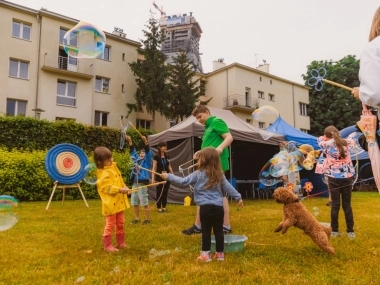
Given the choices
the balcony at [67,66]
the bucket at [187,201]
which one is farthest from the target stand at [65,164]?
the balcony at [67,66]

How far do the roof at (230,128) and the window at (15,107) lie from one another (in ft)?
43.4

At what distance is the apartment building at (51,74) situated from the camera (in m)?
20.5

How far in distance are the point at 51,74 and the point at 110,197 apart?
20336 mm

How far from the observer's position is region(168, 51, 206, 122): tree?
2612cm

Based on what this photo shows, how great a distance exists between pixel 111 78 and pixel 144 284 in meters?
23.5

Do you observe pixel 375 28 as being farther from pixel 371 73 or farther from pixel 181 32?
pixel 181 32

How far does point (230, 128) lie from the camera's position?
34.8 feet

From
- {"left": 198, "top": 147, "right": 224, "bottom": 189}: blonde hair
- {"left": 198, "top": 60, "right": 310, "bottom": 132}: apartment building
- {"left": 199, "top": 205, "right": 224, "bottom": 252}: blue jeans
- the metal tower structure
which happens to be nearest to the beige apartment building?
{"left": 198, "top": 60, "right": 310, "bottom": 132}: apartment building

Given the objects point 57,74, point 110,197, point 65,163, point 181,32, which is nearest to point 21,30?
point 57,74

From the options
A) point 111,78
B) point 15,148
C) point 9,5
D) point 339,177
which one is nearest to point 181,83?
point 111,78

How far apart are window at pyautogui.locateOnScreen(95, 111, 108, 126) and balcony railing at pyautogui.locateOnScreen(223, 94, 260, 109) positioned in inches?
442

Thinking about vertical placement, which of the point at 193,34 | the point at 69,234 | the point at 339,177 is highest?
the point at 193,34

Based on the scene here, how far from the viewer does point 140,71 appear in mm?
24344

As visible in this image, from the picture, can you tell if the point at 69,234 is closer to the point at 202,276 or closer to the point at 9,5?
the point at 202,276
